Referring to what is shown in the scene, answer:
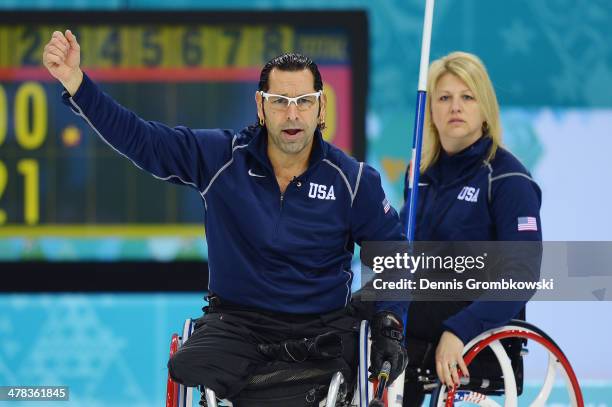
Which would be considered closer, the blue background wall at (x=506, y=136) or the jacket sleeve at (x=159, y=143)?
the jacket sleeve at (x=159, y=143)

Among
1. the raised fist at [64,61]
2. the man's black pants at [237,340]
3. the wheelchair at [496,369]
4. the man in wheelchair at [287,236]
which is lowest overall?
the wheelchair at [496,369]

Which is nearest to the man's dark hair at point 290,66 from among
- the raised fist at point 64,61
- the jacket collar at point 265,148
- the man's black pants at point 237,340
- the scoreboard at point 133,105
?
the jacket collar at point 265,148

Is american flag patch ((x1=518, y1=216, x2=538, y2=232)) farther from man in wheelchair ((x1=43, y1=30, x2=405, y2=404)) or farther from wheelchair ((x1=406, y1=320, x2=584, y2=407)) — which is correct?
man in wheelchair ((x1=43, y1=30, x2=405, y2=404))

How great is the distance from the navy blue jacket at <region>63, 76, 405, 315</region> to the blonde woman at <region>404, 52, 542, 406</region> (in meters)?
0.45

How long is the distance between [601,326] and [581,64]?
123 cm

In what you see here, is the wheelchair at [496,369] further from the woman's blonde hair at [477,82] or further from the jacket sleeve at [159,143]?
the jacket sleeve at [159,143]

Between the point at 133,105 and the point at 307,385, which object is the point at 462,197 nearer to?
the point at 307,385

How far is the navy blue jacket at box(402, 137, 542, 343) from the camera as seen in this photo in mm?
3584

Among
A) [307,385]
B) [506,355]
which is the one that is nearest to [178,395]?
[307,385]

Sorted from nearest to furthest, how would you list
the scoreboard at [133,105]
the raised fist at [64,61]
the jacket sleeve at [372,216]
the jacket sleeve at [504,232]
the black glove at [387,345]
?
the raised fist at [64,61] → the black glove at [387,345] → the jacket sleeve at [372,216] → the jacket sleeve at [504,232] → the scoreboard at [133,105]

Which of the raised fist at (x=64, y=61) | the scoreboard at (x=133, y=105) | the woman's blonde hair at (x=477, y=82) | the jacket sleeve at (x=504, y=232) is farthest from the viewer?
the scoreboard at (x=133, y=105)

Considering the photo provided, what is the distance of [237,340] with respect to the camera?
3096 mm

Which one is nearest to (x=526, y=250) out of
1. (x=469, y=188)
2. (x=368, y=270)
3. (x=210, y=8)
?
(x=469, y=188)

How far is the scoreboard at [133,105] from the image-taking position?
5531mm
